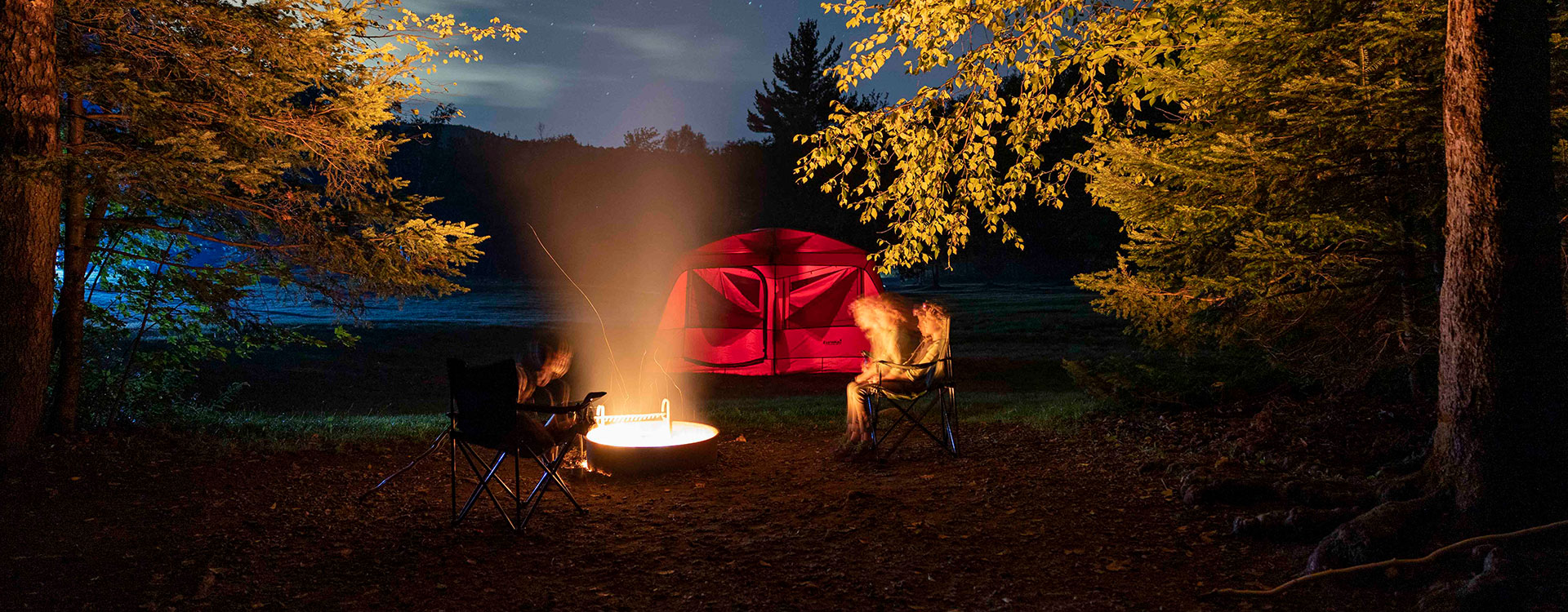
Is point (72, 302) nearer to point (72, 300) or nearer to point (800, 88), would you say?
point (72, 300)

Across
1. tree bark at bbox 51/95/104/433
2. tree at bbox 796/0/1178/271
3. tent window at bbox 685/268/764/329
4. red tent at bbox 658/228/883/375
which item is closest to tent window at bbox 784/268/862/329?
red tent at bbox 658/228/883/375

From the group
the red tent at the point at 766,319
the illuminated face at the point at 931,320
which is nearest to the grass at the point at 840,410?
the red tent at the point at 766,319

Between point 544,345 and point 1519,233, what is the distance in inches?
171

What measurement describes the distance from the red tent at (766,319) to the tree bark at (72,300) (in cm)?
507

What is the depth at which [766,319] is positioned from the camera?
9.12m

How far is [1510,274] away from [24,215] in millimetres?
7039

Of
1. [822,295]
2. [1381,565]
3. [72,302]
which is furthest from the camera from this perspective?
[822,295]

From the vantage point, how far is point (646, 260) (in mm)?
36000

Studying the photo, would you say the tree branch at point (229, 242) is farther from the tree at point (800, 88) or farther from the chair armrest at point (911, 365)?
the tree at point (800, 88)

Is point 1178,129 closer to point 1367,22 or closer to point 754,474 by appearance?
point 1367,22

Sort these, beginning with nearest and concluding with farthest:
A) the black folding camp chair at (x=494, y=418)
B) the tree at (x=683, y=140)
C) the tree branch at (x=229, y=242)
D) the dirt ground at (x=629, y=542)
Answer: the dirt ground at (x=629, y=542) < the black folding camp chair at (x=494, y=418) < the tree branch at (x=229, y=242) < the tree at (x=683, y=140)

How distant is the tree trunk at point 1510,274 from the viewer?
3102 millimetres

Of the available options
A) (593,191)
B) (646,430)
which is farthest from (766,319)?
(593,191)

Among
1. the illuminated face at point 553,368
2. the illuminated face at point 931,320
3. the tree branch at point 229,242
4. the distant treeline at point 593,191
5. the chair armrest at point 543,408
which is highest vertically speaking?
the distant treeline at point 593,191
